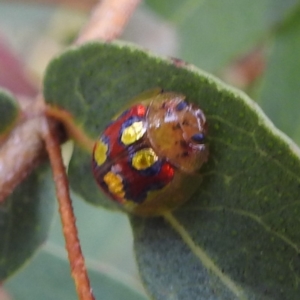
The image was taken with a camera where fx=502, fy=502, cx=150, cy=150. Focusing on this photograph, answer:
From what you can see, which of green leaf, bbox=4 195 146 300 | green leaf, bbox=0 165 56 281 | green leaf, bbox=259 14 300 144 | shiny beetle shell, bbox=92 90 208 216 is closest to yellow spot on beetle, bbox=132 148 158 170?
shiny beetle shell, bbox=92 90 208 216

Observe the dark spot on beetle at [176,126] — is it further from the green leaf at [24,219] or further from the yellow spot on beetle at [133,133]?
the green leaf at [24,219]

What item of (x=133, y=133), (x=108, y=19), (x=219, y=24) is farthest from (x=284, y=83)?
(x=133, y=133)

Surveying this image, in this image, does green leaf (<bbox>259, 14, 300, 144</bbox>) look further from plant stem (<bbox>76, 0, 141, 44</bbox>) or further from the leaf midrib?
the leaf midrib

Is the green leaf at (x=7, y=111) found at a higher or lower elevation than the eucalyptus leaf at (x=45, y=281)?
higher

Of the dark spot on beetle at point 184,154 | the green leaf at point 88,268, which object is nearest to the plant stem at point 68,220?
the dark spot on beetle at point 184,154

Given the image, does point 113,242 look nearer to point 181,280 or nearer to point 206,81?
point 181,280
